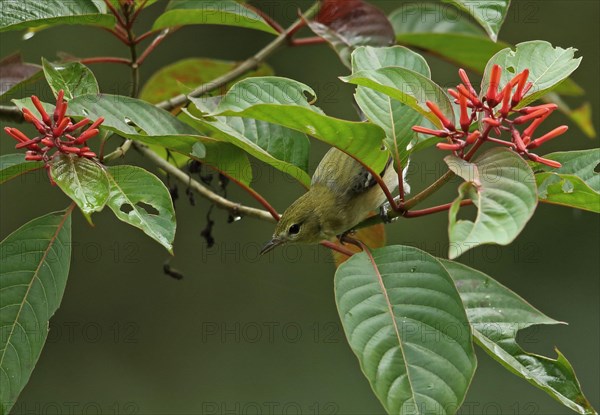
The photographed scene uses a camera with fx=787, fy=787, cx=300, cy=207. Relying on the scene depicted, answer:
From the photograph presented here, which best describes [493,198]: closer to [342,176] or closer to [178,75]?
[342,176]

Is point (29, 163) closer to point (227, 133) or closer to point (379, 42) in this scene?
point (227, 133)

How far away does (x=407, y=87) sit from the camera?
1.99 meters

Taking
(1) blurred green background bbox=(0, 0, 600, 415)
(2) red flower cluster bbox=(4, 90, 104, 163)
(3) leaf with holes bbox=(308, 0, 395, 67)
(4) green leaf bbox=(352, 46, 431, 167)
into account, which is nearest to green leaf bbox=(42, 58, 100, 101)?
(2) red flower cluster bbox=(4, 90, 104, 163)

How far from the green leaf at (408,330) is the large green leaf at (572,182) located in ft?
1.13

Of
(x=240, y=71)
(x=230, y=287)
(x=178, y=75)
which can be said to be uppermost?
(x=240, y=71)

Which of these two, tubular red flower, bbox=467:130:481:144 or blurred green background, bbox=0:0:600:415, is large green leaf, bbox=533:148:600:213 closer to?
tubular red flower, bbox=467:130:481:144

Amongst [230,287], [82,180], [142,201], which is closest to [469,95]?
[142,201]

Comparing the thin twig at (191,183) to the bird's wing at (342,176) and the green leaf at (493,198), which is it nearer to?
the bird's wing at (342,176)

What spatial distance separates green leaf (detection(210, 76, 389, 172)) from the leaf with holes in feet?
2.49

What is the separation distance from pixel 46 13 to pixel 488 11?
50.5 inches

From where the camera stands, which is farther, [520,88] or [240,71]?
[240,71]

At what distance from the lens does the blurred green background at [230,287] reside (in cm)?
673

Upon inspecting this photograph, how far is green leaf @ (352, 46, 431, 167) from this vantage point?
7.09ft

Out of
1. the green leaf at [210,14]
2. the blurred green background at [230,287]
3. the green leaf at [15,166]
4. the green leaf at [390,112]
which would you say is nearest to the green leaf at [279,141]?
the green leaf at [390,112]
